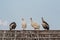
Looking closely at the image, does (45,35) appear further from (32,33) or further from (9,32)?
(9,32)

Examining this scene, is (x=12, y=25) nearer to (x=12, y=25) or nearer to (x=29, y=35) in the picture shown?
(x=12, y=25)

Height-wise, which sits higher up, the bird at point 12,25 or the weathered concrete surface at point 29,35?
the bird at point 12,25

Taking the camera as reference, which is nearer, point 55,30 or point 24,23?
point 55,30

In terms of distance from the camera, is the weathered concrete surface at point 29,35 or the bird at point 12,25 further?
→ the bird at point 12,25

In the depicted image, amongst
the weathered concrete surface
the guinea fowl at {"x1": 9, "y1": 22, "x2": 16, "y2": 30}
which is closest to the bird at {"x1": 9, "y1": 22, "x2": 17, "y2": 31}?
the guinea fowl at {"x1": 9, "y1": 22, "x2": 16, "y2": 30}

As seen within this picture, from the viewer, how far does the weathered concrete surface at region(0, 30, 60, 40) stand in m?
12.6

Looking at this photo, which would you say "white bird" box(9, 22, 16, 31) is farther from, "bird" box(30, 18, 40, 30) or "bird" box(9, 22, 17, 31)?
"bird" box(30, 18, 40, 30)

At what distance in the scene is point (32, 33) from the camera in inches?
509

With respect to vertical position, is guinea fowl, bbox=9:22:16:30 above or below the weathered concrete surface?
above

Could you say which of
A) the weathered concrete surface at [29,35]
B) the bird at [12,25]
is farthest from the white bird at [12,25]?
the weathered concrete surface at [29,35]

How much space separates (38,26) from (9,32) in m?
2.04

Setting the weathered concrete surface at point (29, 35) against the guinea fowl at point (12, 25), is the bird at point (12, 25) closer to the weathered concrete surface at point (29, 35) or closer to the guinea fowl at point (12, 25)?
the guinea fowl at point (12, 25)

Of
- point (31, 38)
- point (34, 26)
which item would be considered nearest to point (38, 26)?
point (34, 26)

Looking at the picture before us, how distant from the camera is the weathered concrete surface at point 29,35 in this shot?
41.4 ft
